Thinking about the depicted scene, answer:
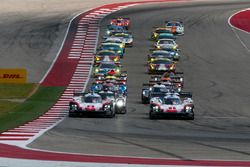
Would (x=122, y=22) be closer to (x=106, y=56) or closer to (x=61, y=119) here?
(x=106, y=56)

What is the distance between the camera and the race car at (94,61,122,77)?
225 feet

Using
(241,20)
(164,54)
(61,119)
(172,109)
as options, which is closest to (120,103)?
(172,109)

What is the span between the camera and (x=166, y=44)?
8206cm

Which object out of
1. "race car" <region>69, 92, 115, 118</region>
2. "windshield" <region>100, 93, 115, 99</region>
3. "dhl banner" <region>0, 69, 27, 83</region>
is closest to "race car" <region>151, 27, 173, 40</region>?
"dhl banner" <region>0, 69, 27, 83</region>

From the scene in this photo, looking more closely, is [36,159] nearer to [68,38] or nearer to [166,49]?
[166,49]

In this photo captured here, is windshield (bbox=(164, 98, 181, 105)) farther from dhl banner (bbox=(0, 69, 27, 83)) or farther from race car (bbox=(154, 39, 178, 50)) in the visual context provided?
race car (bbox=(154, 39, 178, 50))

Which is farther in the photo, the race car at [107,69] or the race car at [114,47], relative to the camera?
the race car at [114,47]

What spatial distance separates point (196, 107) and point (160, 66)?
19.6m

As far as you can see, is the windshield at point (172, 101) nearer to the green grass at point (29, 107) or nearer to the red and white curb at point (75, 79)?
the red and white curb at point (75, 79)

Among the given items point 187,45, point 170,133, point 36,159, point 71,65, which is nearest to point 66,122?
point 170,133

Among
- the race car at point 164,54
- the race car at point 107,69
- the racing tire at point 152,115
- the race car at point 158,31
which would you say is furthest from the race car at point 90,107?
the race car at point 158,31

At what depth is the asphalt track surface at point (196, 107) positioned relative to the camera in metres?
32.1

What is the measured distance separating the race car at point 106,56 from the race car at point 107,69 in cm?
329

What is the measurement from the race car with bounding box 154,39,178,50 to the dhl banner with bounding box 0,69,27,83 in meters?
22.4
